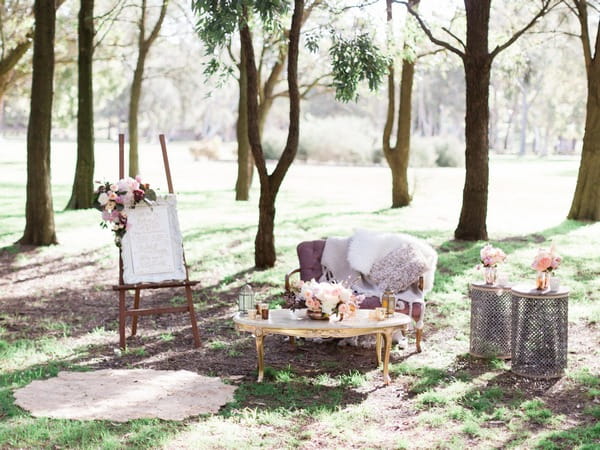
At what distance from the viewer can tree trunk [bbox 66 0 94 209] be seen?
615 inches

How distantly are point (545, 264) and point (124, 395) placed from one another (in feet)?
10.7

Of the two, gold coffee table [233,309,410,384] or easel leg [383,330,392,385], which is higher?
gold coffee table [233,309,410,384]

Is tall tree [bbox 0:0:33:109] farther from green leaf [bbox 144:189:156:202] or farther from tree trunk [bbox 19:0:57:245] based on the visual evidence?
green leaf [bbox 144:189:156:202]

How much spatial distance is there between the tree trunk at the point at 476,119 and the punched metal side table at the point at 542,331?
610 centimetres

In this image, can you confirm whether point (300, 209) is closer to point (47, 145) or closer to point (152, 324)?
point (47, 145)

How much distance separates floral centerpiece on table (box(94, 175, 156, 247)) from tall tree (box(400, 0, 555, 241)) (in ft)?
20.4

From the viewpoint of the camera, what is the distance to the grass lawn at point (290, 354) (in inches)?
201

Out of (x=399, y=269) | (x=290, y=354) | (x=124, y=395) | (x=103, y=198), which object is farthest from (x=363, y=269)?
(x=124, y=395)

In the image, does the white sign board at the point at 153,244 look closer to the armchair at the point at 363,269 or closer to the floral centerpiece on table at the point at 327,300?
the armchair at the point at 363,269

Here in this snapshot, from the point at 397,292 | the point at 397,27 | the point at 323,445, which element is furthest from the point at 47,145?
the point at 323,445

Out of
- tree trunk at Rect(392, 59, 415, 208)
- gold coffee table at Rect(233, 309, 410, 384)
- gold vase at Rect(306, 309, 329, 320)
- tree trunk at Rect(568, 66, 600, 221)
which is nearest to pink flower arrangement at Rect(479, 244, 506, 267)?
gold coffee table at Rect(233, 309, 410, 384)

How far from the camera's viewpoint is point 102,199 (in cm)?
731

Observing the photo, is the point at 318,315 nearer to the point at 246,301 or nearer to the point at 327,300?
the point at 327,300

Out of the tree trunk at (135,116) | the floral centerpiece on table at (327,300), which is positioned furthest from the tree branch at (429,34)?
the tree trunk at (135,116)
